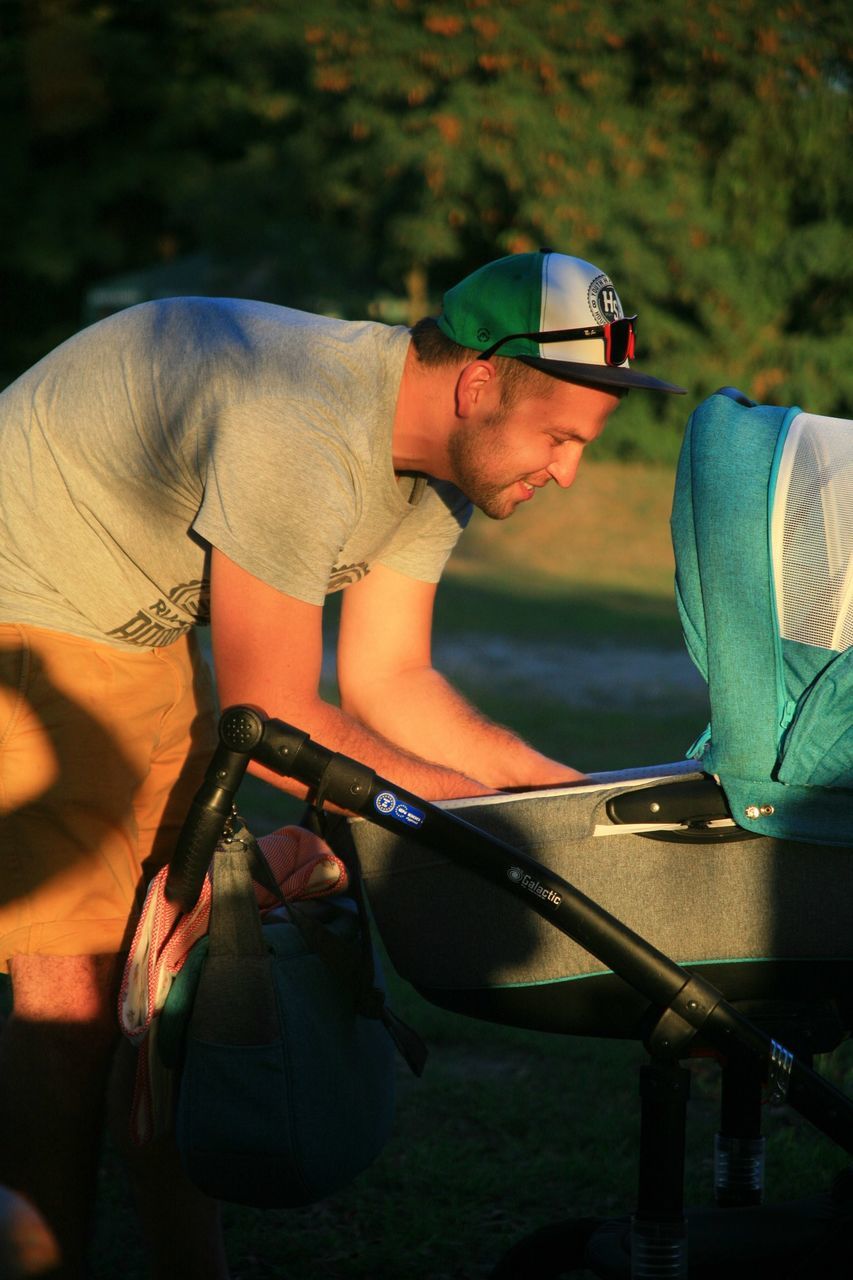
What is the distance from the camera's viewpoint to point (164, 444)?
253cm

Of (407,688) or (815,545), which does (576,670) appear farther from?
(815,545)

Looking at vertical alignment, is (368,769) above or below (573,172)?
above

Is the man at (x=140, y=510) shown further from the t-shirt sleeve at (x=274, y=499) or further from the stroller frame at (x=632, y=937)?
the stroller frame at (x=632, y=937)

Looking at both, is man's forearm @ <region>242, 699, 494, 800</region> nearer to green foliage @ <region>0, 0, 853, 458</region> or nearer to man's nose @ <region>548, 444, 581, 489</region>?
man's nose @ <region>548, 444, 581, 489</region>

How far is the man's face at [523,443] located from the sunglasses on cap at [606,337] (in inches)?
2.9

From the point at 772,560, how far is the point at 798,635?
0.11 meters

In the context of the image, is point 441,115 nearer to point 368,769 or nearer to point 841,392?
point 841,392

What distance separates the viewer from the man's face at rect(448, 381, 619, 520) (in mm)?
2555

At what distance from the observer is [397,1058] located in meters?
4.14

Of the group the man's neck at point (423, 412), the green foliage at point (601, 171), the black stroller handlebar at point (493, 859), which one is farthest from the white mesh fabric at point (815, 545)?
the green foliage at point (601, 171)

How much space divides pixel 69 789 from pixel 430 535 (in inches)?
34.6

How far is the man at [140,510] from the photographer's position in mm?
2498

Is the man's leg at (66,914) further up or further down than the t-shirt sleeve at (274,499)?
further down

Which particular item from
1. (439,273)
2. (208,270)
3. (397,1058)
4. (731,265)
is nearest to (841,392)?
(731,265)
